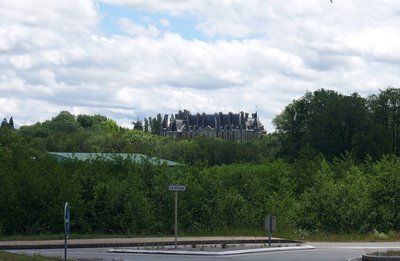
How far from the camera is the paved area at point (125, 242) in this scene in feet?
114

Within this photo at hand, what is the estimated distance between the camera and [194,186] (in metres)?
45.7

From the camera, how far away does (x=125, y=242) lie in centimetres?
3706

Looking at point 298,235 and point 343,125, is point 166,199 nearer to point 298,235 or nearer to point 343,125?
point 298,235

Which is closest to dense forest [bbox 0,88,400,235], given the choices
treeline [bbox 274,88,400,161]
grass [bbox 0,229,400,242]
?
grass [bbox 0,229,400,242]

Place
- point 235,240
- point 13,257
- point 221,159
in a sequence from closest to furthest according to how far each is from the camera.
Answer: point 13,257
point 235,240
point 221,159

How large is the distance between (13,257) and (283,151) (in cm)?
9452

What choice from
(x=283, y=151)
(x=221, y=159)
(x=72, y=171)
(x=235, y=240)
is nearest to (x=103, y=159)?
(x=72, y=171)

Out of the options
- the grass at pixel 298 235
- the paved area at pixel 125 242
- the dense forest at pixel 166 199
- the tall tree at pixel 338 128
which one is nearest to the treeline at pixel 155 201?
the dense forest at pixel 166 199

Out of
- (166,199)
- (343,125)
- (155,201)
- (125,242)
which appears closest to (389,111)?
(343,125)

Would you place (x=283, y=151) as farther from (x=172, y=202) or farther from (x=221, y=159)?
(x=172, y=202)

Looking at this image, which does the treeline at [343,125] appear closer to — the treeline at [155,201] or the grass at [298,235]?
the treeline at [155,201]

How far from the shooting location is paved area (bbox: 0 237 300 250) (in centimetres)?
3466

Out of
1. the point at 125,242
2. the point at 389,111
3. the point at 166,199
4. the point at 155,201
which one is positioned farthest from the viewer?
the point at 389,111

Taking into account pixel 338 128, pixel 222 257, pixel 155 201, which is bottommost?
pixel 222 257
